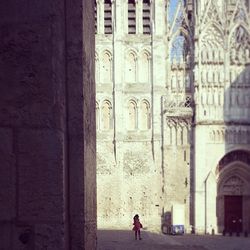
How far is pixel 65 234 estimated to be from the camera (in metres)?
2.45

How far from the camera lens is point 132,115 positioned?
1239 inches

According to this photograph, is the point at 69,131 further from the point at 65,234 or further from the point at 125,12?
the point at 125,12

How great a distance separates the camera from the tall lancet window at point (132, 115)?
103ft

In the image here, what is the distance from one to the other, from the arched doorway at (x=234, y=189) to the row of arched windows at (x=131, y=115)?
16.9 ft

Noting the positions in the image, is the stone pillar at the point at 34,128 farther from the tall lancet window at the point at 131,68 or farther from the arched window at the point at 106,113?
the tall lancet window at the point at 131,68

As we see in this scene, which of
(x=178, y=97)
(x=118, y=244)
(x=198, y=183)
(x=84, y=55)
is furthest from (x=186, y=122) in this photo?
(x=84, y=55)

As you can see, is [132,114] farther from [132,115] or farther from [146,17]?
[146,17]

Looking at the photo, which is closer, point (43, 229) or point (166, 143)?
point (43, 229)

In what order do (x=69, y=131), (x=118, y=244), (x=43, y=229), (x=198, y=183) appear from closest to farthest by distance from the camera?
1. (x=43, y=229)
2. (x=69, y=131)
3. (x=118, y=244)
4. (x=198, y=183)

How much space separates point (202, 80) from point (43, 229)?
29467 mm

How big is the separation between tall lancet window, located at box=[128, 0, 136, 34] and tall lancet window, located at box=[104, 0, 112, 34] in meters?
1.15

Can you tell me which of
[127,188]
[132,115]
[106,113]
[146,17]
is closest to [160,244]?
[127,188]

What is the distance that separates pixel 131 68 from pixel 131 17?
3.11 m

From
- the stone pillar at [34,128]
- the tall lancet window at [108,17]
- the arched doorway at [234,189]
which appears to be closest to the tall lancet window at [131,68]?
the tall lancet window at [108,17]
